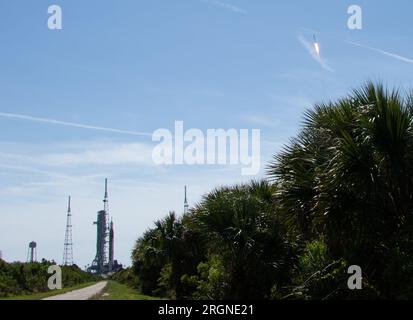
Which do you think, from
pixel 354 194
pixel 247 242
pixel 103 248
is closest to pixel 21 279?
pixel 247 242

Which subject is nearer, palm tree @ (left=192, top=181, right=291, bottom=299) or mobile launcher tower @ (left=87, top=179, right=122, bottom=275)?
palm tree @ (left=192, top=181, right=291, bottom=299)

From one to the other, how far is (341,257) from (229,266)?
23.4 feet

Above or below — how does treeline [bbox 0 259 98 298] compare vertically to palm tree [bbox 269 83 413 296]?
below

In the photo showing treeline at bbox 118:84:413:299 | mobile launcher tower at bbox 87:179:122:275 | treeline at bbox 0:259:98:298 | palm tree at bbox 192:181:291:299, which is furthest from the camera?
mobile launcher tower at bbox 87:179:122:275

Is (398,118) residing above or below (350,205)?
above

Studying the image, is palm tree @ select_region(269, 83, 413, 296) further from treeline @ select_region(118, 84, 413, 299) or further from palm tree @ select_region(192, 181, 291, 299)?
palm tree @ select_region(192, 181, 291, 299)

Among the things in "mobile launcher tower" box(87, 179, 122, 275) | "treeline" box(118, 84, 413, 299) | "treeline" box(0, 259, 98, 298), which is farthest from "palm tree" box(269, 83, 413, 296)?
"mobile launcher tower" box(87, 179, 122, 275)

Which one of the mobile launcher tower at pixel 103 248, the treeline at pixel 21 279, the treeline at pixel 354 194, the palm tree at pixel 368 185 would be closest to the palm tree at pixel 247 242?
the treeline at pixel 354 194

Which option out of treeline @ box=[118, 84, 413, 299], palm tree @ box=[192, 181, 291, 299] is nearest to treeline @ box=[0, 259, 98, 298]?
palm tree @ box=[192, 181, 291, 299]

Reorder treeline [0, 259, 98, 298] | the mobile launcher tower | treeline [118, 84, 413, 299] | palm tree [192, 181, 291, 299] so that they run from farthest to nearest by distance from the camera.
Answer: the mobile launcher tower
treeline [0, 259, 98, 298]
palm tree [192, 181, 291, 299]
treeline [118, 84, 413, 299]
